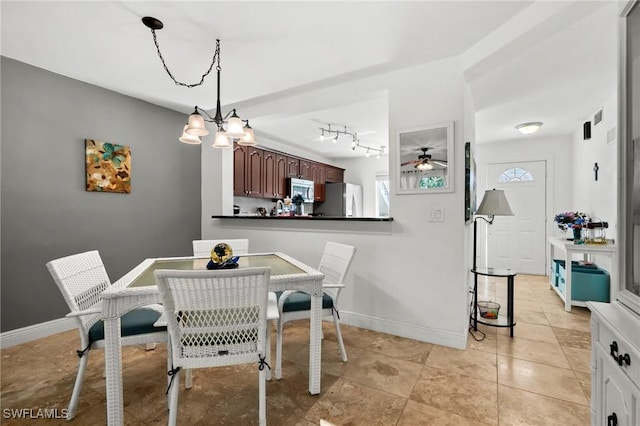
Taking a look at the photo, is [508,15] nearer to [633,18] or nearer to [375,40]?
[375,40]

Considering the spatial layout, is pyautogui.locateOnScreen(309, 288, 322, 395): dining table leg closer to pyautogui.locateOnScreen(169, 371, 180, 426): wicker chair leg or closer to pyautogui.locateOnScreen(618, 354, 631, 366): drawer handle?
pyautogui.locateOnScreen(169, 371, 180, 426): wicker chair leg

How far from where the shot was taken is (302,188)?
229 inches

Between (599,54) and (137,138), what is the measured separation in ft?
14.9

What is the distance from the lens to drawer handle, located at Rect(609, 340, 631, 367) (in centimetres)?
92

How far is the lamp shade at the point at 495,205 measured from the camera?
2695 mm

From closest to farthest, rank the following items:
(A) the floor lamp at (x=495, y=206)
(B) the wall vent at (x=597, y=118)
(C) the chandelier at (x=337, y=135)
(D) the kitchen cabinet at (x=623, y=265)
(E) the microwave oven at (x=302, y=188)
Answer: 1. (D) the kitchen cabinet at (x=623, y=265)
2. (A) the floor lamp at (x=495, y=206)
3. (B) the wall vent at (x=597, y=118)
4. (C) the chandelier at (x=337, y=135)
5. (E) the microwave oven at (x=302, y=188)

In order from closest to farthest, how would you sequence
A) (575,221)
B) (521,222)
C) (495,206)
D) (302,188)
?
1. (495,206)
2. (575,221)
3. (521,222)
4. (302,188)

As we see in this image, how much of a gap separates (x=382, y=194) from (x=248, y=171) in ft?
11.9

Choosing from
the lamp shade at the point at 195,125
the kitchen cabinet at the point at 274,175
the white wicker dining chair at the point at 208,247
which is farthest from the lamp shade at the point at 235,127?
the kitchen cabinet at the point at 274,175

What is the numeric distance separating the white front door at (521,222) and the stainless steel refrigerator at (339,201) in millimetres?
2724

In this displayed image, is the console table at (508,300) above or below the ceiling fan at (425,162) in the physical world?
below

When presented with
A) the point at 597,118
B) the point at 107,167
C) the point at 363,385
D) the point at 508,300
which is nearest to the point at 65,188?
the point at 107,167

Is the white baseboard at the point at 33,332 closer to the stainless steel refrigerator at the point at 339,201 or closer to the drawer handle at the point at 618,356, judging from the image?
the drawer handle at the point at 618,356

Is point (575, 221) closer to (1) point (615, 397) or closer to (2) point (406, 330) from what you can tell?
(2) point (406, 330)
